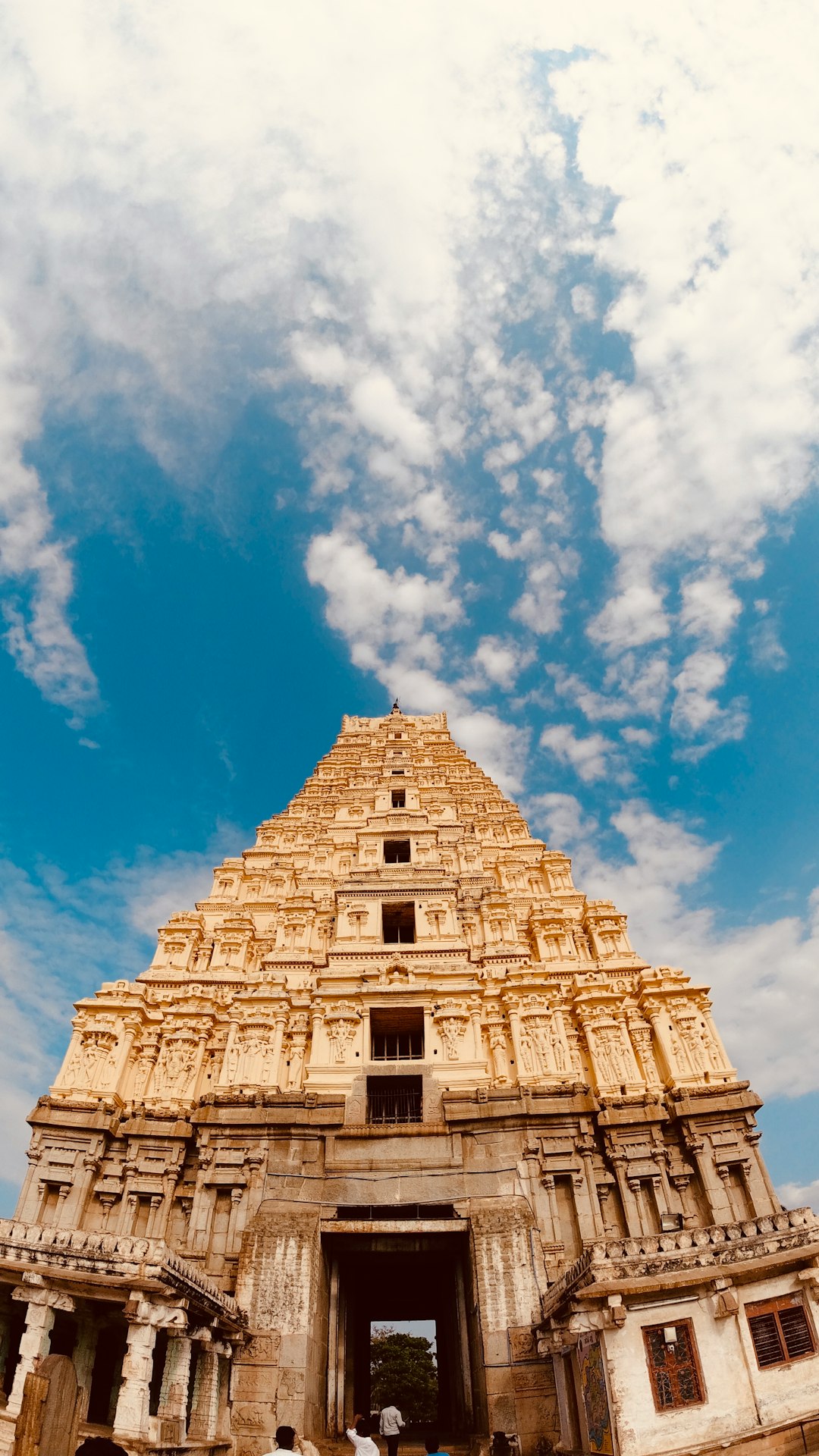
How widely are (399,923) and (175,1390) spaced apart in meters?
17.0

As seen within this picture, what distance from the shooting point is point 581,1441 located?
14.9m

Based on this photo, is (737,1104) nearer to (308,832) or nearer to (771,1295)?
(771,1295)

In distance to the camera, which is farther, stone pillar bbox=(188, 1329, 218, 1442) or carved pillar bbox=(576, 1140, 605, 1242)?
carved pillar bbox=(576, 1140, 605, 1242)

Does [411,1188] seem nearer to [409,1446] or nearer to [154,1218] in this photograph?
[409,1446]

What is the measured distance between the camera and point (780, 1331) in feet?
45.7

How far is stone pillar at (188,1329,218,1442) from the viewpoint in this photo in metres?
15.8

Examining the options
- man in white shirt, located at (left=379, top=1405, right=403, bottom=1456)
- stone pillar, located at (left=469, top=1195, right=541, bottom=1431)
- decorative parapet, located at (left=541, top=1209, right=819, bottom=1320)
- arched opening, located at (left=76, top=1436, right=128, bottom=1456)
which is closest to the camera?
arched opening, located at (left=76, top=1436, right=128, bottom=1456)

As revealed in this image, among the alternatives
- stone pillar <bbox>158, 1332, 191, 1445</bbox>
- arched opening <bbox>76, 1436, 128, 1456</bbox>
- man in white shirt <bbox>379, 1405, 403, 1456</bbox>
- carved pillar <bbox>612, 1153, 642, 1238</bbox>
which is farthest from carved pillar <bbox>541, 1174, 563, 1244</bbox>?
arched opening <bbox>76, 1436, 128, 1456</bbox>

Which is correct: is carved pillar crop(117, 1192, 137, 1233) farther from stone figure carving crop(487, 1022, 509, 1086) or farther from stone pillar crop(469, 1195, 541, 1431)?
stone figure carving crop(487, 1022, 509, 1086)

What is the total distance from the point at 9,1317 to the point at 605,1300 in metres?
11.7

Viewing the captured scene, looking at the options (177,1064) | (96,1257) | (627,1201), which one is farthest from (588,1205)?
(177,1064)

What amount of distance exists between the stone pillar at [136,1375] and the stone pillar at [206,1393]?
1968 millimetres

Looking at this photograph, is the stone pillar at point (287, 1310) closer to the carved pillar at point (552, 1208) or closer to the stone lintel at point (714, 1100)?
the carved pillar at point (552, 1208)

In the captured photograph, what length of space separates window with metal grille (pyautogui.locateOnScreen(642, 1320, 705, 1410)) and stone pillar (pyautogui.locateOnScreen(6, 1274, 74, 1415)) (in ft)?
34.1
